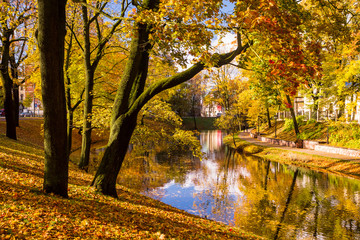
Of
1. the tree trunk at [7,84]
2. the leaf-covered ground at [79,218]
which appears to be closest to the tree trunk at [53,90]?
the leaf-covered ground at [79,218]

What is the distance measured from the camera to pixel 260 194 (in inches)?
564

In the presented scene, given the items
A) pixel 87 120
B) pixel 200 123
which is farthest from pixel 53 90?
pixel 200 123

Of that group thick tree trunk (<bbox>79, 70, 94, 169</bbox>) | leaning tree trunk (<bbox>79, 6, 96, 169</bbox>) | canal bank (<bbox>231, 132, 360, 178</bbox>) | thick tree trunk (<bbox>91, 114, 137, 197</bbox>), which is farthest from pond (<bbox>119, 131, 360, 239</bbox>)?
thick tree trunk (<bbox>91, 114, 137, 197</bbox>)

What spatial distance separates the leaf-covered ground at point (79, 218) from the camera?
14.4 ft

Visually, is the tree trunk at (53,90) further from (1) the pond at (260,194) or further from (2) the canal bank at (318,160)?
(2) the canal bank at (318,160)

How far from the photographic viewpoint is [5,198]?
5.27m

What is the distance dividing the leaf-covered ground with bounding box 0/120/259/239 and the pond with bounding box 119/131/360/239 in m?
3.51

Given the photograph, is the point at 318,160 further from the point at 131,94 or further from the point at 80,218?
the point at 80,218

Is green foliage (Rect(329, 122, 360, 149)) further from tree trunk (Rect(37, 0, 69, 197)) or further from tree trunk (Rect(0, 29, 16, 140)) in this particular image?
tree trunk (Rect(0, 29, 16, 140))

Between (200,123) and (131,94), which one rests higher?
(131,94)

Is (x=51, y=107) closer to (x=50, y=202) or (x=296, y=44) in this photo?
(x=50, y=202)

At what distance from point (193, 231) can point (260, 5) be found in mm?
5274

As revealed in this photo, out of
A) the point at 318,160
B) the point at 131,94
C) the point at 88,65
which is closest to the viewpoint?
the point at 131,94

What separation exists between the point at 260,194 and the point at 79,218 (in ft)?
36.9
